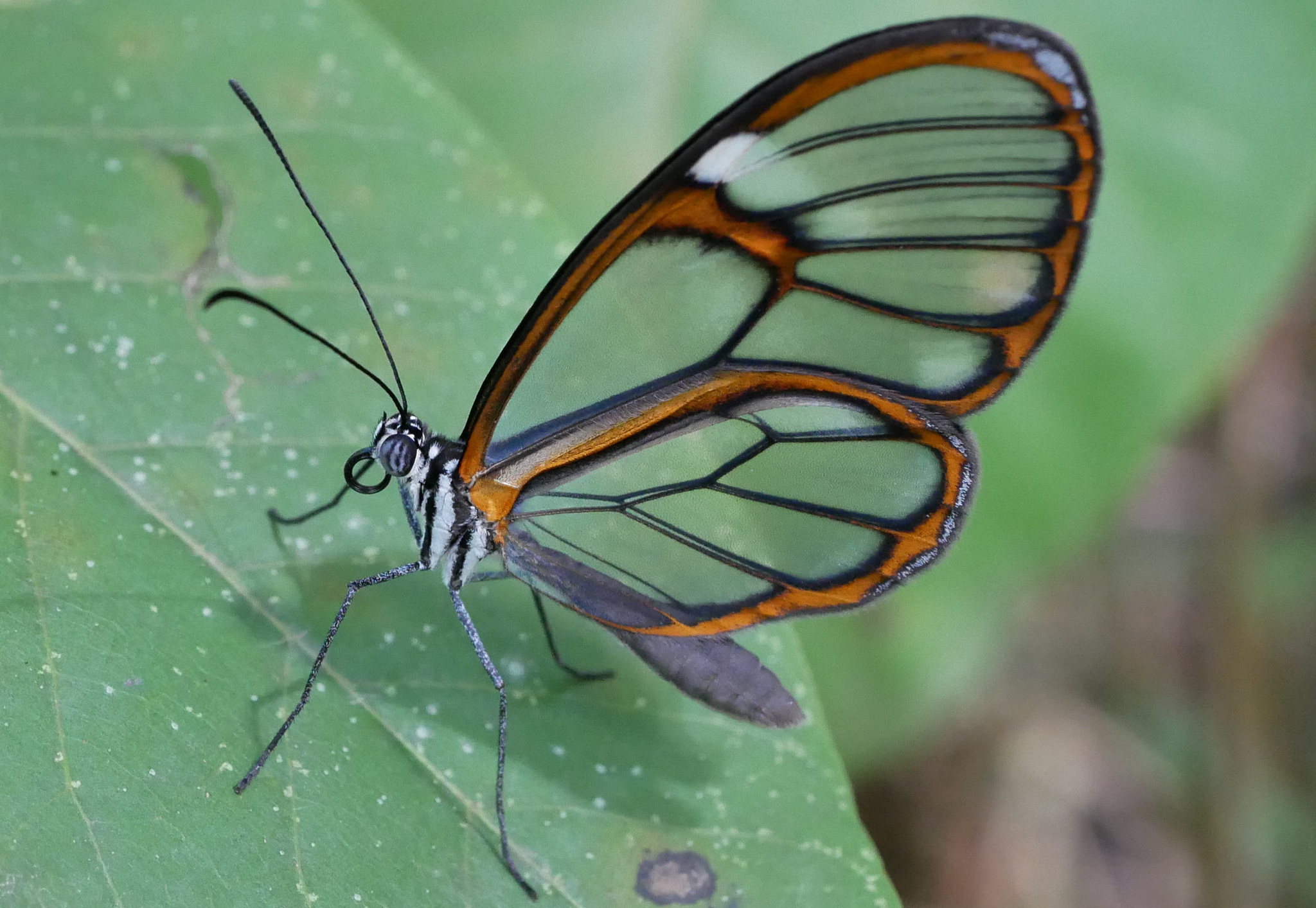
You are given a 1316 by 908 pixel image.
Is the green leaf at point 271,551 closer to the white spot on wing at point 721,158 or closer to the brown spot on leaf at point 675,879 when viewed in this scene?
the brown spot on leaf at point 675,879

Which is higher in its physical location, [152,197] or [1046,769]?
[152,197]

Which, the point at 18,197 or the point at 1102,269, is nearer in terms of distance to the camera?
the point at 18,197

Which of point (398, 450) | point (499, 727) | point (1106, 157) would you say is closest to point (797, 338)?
point (398, 450)

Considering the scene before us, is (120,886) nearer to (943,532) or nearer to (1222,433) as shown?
(943,532)

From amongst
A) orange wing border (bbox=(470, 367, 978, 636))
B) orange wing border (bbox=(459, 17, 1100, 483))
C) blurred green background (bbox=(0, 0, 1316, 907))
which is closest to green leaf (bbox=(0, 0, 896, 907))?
blurred green background (bbox=(0, 0, 1316, 907))

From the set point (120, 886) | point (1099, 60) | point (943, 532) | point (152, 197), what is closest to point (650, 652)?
point (943, 532)

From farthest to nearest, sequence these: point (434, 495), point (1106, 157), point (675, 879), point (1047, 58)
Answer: point (1106, 157) < point (434, 495) < point (675, 879) < point (1047, 58)

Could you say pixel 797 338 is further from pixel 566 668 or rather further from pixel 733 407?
pixel 566 668
